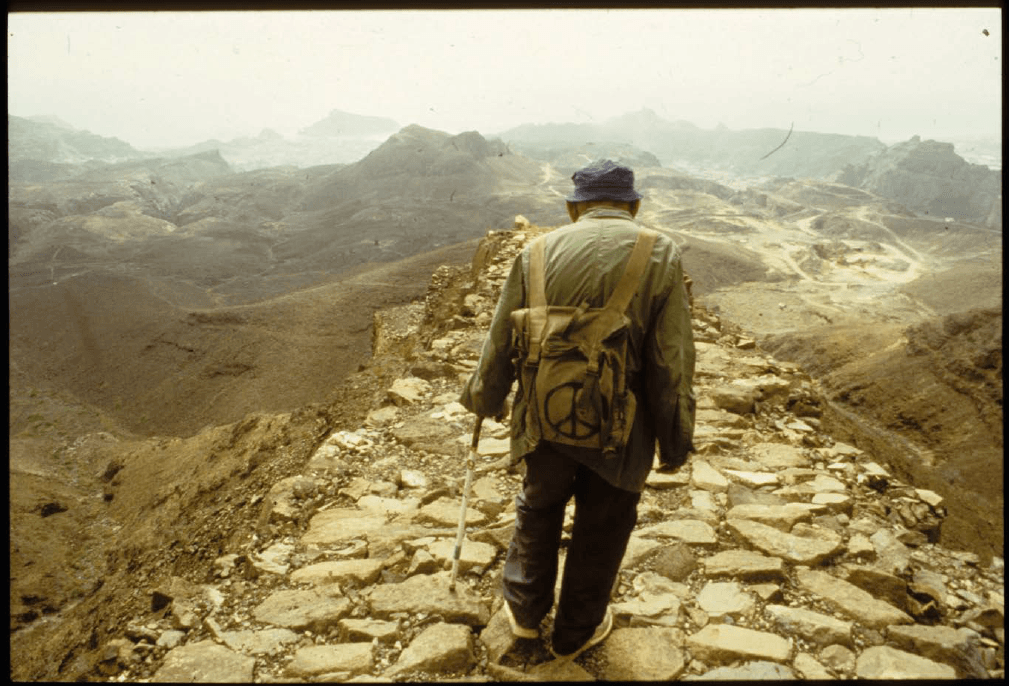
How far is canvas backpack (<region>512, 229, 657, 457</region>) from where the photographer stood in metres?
1.99

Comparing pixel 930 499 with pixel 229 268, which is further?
pixel 229 268

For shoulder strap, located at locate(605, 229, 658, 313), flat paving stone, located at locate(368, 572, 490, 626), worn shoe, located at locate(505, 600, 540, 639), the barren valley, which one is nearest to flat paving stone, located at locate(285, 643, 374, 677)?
flat paving stone, located at locate(368, 572, 490, 626)

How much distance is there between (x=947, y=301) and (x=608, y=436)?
34.4 m

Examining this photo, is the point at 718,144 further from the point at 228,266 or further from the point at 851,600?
the point at 851,600

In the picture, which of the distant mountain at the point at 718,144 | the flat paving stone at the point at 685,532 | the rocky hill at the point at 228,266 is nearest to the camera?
the flat paving stone at the point at 685,532

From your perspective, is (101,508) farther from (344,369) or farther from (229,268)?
(229,268)

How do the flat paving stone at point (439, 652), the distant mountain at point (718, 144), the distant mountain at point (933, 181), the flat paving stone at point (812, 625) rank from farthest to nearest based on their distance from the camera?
1. the distant mountain at point (718, 144)
2. the distant mountain at point (933, 181)
3. the flat paving stone at point (812, 625)
4. the flat paving stone at point (439, 652)

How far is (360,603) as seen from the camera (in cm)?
304

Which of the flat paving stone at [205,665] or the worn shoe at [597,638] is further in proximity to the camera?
the flat paving stone at [205,665]

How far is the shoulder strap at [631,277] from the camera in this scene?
6.64 feet

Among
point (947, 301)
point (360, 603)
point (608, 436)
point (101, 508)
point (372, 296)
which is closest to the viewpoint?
point (608, 436)

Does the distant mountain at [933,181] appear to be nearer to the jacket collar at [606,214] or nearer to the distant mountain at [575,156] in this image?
the distant mountain at [575,156]

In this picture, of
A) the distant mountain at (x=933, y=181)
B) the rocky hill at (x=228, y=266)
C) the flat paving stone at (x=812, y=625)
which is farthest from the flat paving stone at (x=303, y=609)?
the distant mountain at (x=933, y=181)

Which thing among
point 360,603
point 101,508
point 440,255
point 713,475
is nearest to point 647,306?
point 360,603
